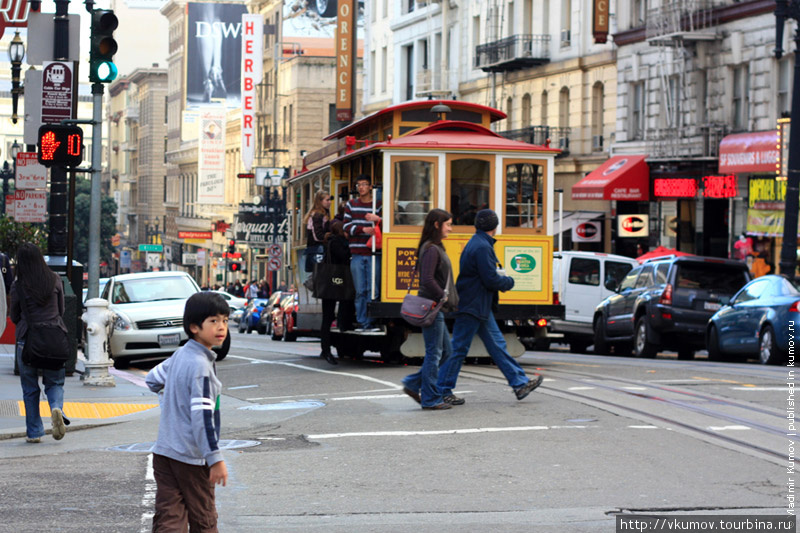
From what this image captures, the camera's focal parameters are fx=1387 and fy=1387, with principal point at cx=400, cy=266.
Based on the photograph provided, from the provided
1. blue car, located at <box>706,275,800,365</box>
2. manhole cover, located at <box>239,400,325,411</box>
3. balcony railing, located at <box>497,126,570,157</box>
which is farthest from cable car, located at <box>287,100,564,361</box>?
balcony railing, located at <box>497,126,570,157</box>

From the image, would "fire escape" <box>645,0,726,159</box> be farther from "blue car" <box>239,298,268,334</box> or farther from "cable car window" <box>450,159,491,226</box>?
"cable car window" <box>450,159,491,226</box>

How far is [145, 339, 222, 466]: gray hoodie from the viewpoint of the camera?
251 inches

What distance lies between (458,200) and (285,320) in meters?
15.4

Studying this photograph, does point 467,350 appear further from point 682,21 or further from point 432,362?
point 682,21

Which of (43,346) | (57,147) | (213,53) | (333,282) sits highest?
(213,53)

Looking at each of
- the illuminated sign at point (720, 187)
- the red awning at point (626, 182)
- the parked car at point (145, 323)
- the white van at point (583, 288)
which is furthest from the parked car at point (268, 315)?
the parked car at point (145, 323)

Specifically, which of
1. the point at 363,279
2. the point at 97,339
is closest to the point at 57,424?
the point at 97,339

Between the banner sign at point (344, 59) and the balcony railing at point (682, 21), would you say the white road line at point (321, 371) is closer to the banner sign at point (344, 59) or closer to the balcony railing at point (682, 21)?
the balcony railing at point (682, 21)

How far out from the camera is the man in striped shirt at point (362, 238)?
17.8 metres

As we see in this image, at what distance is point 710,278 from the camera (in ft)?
77.7

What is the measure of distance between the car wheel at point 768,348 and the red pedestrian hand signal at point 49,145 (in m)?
10.5

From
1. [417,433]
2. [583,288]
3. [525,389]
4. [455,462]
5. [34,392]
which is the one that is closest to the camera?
[455,462]

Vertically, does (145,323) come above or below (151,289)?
below

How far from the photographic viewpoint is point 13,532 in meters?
7.91
